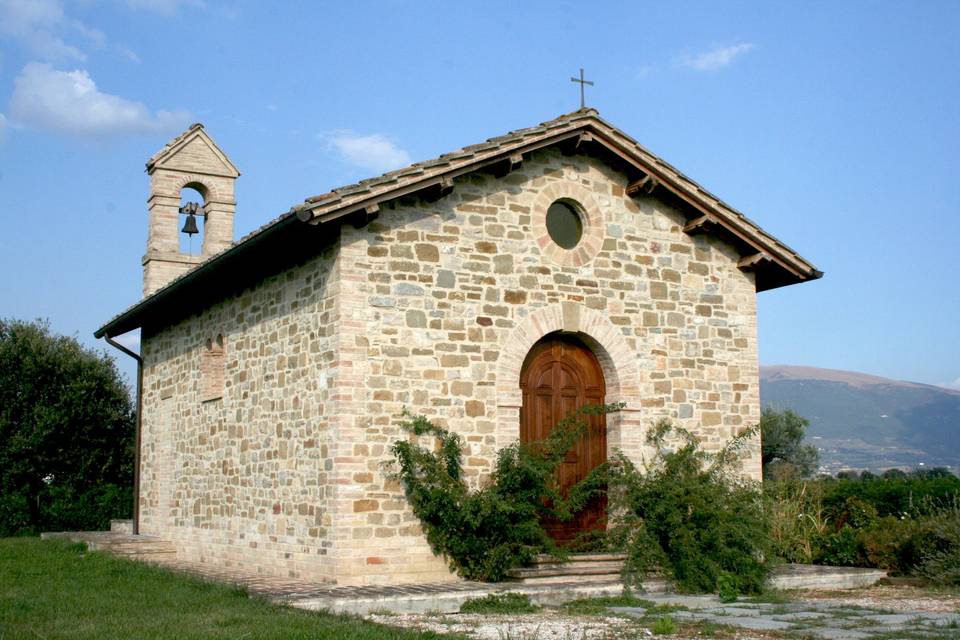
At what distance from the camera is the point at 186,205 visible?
1895 centimetres

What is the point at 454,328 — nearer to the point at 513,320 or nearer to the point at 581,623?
the point at 513,320

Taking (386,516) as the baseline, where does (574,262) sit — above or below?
above

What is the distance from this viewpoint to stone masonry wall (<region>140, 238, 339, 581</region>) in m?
11.7

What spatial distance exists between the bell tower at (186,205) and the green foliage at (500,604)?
Answer: 10540mm

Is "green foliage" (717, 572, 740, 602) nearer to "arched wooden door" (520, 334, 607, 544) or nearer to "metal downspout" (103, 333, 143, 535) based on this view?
"arched wooden door" (520, 334, 607, 544)

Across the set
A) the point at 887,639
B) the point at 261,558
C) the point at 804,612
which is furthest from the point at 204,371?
the point at 887,639

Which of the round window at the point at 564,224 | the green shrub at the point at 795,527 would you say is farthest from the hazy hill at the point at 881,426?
the round window at the point at 564,224

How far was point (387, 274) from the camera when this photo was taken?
38.4 feet

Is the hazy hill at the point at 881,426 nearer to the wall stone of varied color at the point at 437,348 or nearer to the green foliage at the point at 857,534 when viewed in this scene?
the green foliage at the point at 857,534

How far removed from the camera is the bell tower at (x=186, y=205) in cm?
1870

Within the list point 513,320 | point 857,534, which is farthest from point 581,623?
point 857,534

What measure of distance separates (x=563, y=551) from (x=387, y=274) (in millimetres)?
3619

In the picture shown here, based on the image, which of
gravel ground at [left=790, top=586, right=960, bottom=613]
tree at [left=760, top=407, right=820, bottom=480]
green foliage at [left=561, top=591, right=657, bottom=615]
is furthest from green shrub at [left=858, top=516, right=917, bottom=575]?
tree at [left=760, top=407, right=820, bottom=480]

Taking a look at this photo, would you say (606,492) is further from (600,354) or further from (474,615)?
(474,615)
